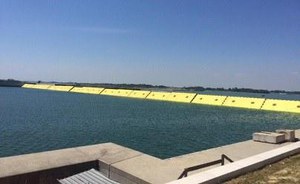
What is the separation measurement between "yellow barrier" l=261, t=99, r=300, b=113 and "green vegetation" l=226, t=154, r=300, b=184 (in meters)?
49.3

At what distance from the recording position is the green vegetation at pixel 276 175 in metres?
7.31

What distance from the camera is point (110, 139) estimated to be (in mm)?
23766

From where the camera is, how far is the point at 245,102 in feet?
213

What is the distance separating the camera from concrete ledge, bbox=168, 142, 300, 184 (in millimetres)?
6725

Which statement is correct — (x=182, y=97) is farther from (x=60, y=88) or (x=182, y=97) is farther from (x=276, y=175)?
(x=60, y=88)

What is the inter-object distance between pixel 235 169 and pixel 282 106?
179 feet

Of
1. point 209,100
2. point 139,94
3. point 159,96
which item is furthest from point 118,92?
point 209,100

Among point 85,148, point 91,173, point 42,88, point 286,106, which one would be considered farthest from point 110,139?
point 42,88

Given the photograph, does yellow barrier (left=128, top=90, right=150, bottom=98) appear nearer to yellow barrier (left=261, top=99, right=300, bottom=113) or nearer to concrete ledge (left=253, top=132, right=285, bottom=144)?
yellow barrier (left=261, top=99, right=300, bottom=113)

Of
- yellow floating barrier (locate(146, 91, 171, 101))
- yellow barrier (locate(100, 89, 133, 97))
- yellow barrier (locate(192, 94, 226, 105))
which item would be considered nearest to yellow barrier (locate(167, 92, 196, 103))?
yellow floating barrier (locate(146, 91, 171, 101))

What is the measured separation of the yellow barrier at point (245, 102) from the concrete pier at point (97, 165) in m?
52.1

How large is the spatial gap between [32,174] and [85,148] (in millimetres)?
3150

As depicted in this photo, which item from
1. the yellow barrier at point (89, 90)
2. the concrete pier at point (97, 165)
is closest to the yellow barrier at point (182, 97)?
the yellow barrier at point (89, 90)

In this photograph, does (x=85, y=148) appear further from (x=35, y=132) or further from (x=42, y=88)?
(x=42, y=88)
